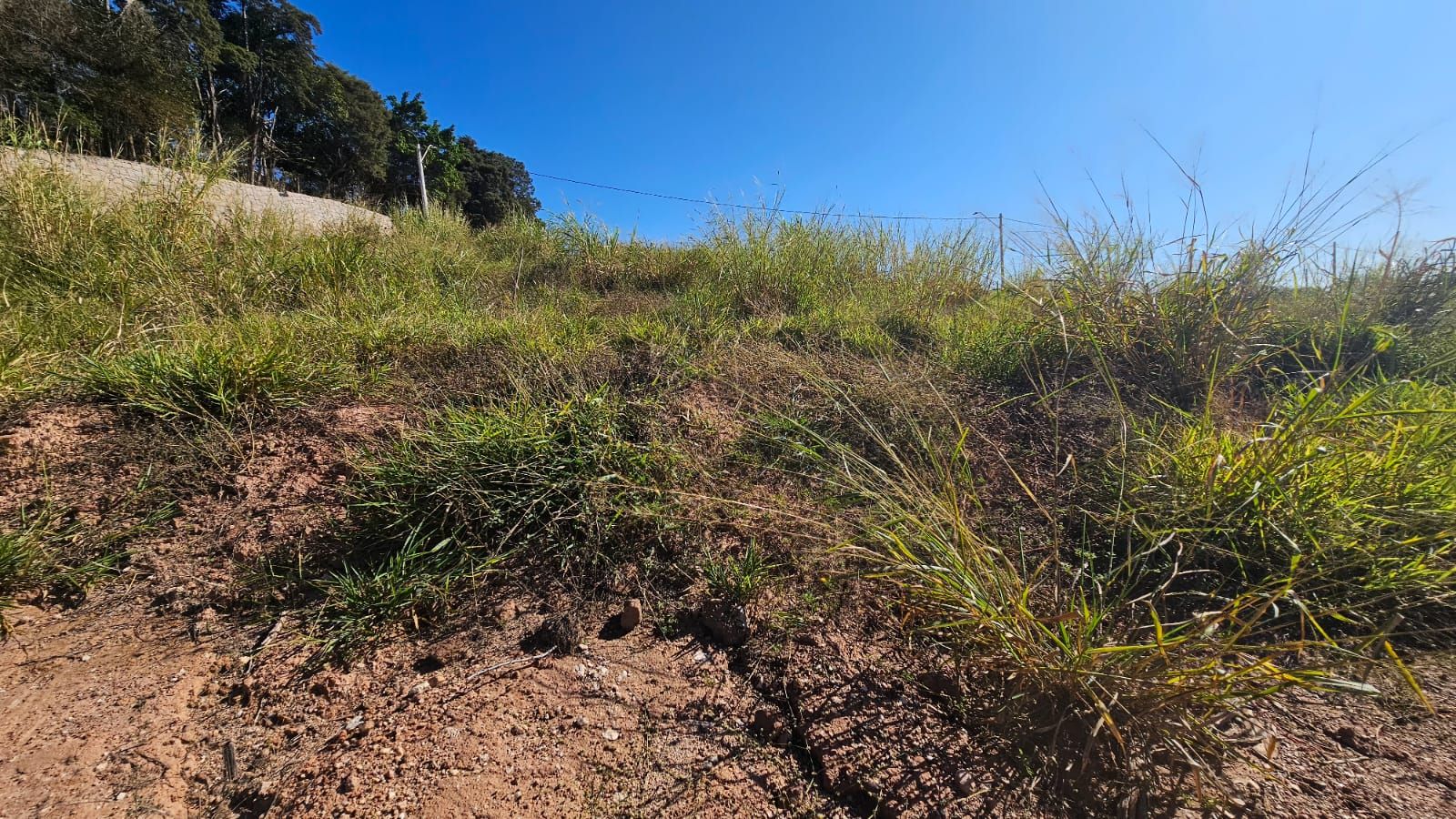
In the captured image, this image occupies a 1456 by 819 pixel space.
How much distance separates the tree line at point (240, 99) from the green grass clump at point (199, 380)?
2.78 metres

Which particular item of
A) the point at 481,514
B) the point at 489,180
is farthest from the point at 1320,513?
the point at 489,180

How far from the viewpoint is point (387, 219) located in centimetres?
582

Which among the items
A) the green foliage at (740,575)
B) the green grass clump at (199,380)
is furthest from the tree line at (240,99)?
the green foliage at (740,575)

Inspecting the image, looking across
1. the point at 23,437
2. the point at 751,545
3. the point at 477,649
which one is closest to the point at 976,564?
the point at 751,545

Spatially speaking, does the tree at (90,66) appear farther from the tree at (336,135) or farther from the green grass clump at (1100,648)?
the green grass clump at (1100,648)

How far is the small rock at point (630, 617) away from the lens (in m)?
1.29

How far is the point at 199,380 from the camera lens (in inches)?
70.4

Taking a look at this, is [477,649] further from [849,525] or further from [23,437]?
[23,437]

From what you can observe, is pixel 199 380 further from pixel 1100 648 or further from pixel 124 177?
pixel 124 177

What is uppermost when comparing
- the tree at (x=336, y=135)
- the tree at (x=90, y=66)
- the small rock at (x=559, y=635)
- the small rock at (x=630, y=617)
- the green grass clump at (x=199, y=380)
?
the tree at (x=336, y=135)

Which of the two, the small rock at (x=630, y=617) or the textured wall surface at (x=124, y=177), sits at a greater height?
the textured wall surface at (x=124, y=177)

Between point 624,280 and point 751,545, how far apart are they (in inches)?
134

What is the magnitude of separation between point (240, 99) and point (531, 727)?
29153 mm

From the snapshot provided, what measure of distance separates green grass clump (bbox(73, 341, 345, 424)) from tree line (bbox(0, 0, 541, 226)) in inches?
109
